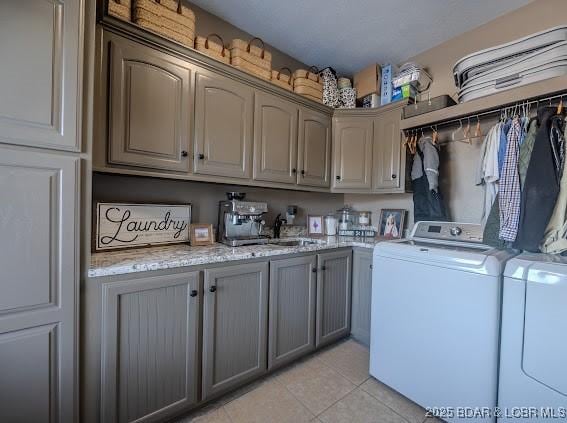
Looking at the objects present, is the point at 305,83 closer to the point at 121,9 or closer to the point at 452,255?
the point at 121,9

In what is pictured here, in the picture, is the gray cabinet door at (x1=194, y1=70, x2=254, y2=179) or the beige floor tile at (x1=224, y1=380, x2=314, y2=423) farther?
the gray cabinet door at (x1=194, y1=70, x2=254, y2=179)

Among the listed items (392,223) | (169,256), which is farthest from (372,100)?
(169,256)

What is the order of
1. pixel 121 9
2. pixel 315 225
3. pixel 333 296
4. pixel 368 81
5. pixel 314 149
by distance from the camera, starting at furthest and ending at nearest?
pixel 315 225 < pixel 368 81 < pixel 314 149 < pixel 333 296 < pixel 121 9

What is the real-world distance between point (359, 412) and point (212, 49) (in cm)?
245

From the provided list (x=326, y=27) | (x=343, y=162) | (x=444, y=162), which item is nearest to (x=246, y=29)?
(x=326, y=27)

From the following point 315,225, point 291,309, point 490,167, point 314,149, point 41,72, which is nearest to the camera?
point 41,72

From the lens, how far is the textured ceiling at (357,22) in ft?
5.98

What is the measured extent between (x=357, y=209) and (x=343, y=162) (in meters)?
0.65

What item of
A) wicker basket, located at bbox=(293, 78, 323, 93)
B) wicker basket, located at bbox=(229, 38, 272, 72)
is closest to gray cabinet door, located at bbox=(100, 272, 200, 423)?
wicker basket, located at bbox=(229, 38, 272, 72)

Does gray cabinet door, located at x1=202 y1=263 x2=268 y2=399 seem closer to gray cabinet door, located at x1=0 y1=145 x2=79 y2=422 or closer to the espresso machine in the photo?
the espresso machine

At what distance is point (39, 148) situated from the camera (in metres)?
0.97

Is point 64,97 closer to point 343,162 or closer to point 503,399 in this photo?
point 343,162

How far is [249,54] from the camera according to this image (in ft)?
6.18

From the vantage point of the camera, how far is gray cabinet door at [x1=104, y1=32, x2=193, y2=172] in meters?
1.37
